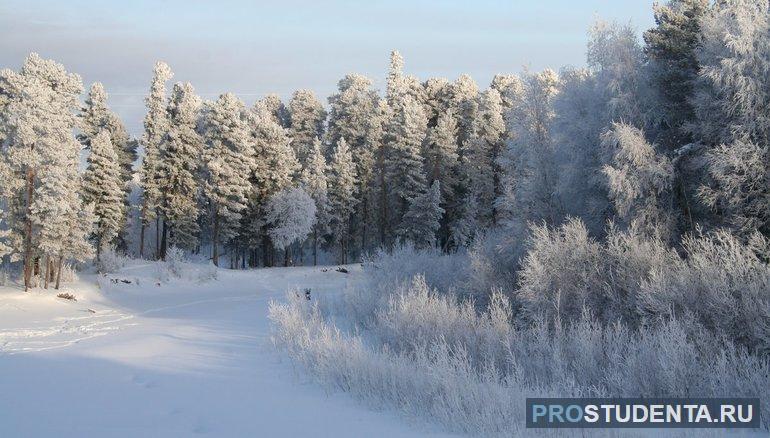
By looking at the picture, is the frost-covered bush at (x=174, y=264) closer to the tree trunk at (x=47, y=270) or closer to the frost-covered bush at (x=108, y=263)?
the frost-covered bush at (x=108, y=263)

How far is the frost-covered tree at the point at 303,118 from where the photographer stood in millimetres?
53344

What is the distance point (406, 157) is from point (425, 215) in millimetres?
5018

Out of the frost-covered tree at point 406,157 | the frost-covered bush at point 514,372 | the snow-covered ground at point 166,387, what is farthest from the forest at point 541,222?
the frost-covered tree at point 406,157

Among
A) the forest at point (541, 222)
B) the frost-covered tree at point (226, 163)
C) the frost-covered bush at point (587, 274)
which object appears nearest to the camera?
the forest at point (541, 222)

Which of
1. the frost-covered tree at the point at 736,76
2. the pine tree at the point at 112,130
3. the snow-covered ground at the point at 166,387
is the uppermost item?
the pine tree at the point at 112,130

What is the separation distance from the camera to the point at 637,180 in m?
16.2

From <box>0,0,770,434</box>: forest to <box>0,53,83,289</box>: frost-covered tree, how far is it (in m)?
0.10

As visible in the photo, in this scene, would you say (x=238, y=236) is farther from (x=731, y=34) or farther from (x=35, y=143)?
(x=731, y=34)

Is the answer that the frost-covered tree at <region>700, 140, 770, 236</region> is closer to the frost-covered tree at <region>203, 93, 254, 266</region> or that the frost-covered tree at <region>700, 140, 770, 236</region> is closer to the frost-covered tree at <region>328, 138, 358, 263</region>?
the frost-covered tree at <region>203, 93, 254, 266</region>

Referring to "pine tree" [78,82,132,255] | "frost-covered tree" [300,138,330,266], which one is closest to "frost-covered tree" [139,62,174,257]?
"pine tree" [78,82,132,255]

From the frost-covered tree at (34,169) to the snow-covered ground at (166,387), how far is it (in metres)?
9.67

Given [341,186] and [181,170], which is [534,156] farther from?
[181,170]

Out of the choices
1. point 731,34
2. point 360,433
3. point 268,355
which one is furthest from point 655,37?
point 360,433

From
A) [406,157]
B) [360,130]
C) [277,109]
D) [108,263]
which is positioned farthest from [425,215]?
[277,109]
